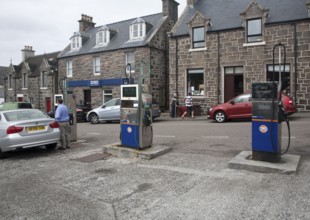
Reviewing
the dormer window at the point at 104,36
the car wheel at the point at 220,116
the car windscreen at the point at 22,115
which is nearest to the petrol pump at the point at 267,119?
the car windscreen at the point at 22,115

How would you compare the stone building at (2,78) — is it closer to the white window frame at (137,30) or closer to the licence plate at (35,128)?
the white window frame at (137,30)

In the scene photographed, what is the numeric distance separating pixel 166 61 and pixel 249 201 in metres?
22.0

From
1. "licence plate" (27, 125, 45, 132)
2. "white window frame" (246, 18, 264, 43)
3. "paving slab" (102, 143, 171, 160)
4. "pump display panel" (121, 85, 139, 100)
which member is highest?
"white window frame" (246, 18, 264, 43)

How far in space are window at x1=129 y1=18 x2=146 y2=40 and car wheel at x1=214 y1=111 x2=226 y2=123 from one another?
11833 millimetres

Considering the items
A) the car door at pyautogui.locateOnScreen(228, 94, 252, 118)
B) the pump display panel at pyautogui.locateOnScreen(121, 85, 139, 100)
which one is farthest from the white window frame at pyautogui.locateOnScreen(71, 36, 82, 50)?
the pump display panel at pyautogui.locateOnScreen(121, 85, 139, 100)

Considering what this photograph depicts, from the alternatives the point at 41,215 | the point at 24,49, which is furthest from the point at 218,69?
the point at 24,49

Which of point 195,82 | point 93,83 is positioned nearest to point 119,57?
point 93,83

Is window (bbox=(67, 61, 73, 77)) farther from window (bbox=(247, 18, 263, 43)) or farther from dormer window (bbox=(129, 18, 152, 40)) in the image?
window (bbox=(247, 18, 263, 43))

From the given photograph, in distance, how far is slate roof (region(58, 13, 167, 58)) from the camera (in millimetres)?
24266

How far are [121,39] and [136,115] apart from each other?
779 inches

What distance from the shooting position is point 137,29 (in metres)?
24.7

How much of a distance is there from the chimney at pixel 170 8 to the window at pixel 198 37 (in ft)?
17.9

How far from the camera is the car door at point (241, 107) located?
1451 cm

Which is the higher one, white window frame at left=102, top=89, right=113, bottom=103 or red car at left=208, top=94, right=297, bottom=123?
white window frame at left=102, top=89, right=113, bottom=103
